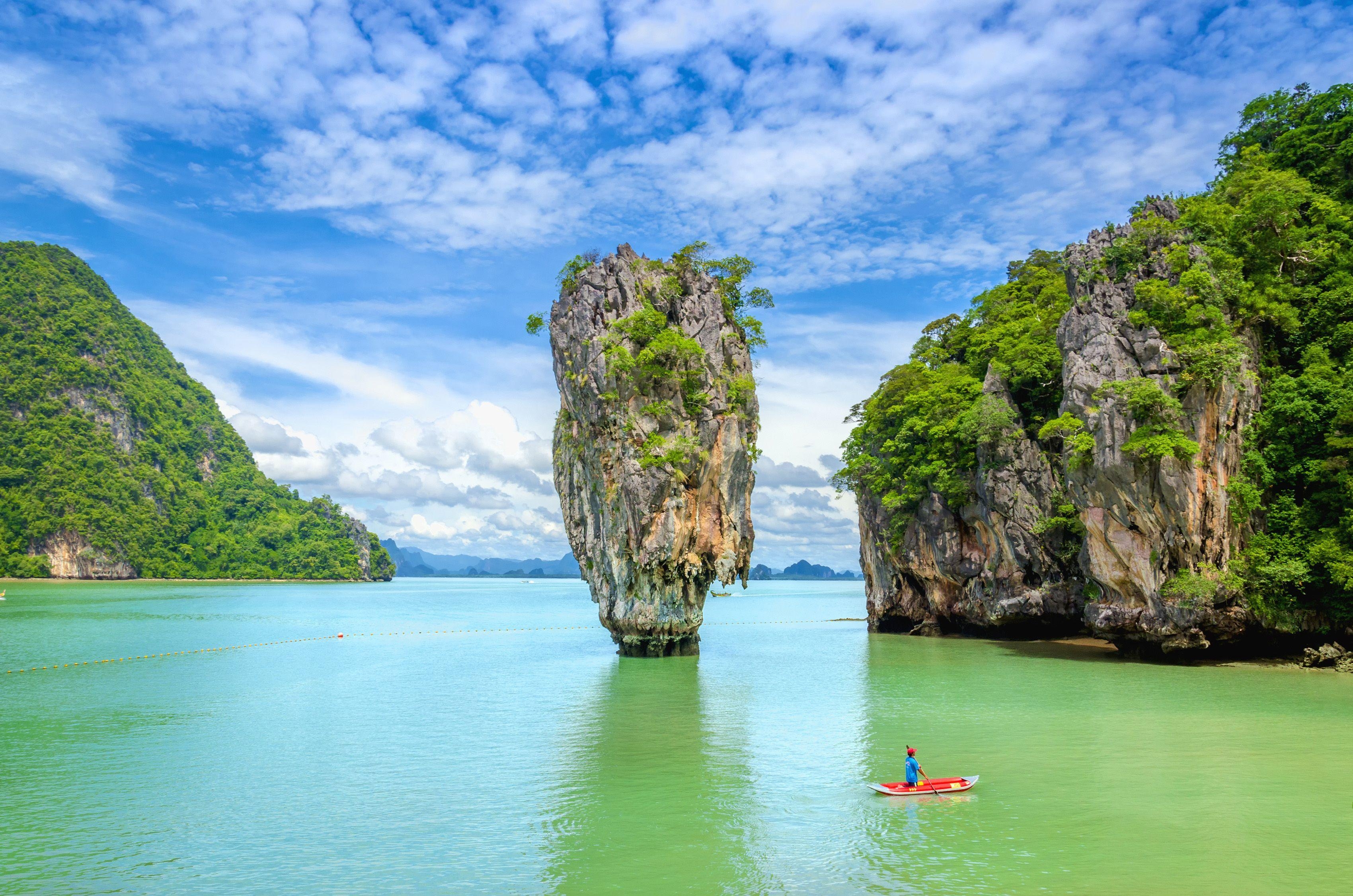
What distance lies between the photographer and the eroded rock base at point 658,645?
36.9 m

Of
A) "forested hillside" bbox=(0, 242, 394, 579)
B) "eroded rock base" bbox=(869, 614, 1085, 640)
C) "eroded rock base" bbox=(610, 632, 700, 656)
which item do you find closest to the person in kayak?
"eroded rock base" bbox=(610, 632, 700, 656)

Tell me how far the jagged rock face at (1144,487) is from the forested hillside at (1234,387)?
0.07 m

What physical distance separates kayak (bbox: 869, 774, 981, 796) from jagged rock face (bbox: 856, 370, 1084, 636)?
2423 centimetres

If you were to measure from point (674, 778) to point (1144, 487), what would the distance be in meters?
21.8

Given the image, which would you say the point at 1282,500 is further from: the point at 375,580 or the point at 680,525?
the point at 375,580

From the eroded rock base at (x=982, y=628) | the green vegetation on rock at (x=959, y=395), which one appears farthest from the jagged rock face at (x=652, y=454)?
the eroded rock base at (x=982, y=628)

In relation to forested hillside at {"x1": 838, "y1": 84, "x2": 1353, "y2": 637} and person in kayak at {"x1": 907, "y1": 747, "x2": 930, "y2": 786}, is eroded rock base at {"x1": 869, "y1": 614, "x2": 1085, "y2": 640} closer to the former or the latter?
forested hillside at {"x1": 838, "y1": 84, "x2": 1353, "y2": 637}

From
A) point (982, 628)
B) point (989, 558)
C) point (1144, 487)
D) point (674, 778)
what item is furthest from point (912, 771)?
point (982, 628)

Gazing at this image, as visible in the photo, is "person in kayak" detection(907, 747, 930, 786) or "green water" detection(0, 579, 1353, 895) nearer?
"green water" detection(0, 579, 1353, 895)

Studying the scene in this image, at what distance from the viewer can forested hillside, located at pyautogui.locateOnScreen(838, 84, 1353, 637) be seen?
27609 mm

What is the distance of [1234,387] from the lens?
28.5m

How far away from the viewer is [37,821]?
13898 mm

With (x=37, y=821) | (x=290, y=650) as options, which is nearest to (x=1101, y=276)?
(x=37, y=821)

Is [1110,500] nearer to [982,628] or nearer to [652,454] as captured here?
[982,628]
